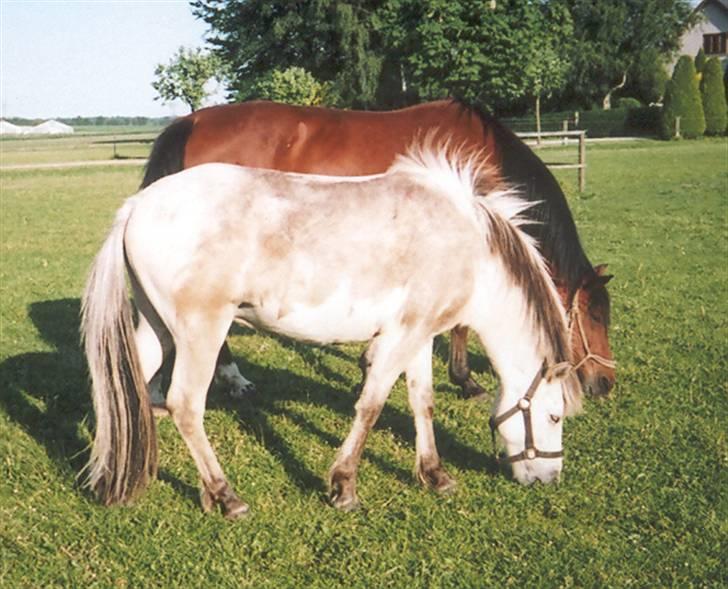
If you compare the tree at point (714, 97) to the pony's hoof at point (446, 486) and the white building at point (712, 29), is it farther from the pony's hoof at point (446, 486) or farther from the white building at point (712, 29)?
the pony's hoof at point (446, 486)

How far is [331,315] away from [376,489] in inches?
42.9

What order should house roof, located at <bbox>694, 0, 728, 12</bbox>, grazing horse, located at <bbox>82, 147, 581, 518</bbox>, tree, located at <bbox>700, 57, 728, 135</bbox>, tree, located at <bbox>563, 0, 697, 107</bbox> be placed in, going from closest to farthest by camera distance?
1. grazing horse, located at <bbox>82, 147, 581, 518</bbox>
2. tree, located at <bbox>700, 57, 728, 135</bbox>
3. tree, located at <bbox>563, 0, 697, 107</bbox>
4. house roof, located at <bbox>694, 0, 728, 12</bbox>

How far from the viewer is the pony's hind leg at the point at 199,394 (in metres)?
3.65


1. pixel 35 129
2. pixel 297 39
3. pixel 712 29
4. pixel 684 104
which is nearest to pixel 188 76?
pixel 297 39

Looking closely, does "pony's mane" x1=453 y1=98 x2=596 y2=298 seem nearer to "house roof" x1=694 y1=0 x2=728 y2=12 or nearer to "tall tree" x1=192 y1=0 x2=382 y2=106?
"tall tree" x1=192 y1=0 x2=382 y2=106

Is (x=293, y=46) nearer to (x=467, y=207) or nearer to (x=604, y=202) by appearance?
(x=604, y=202)

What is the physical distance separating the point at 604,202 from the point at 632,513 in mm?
13744

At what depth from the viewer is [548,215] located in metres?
5.18

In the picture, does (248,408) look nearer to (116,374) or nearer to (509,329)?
(116,374)

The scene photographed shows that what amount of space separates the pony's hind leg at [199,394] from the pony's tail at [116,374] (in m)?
0.20

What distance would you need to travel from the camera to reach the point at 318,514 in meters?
3.89

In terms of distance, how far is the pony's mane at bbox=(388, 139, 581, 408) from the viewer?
3.90 metres

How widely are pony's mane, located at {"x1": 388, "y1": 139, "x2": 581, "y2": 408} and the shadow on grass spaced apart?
0.95 meters

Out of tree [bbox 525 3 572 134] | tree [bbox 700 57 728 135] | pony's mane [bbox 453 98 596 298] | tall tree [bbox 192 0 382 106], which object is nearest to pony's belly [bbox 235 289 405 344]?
pony's mane [bbox 453 98 596 298]
